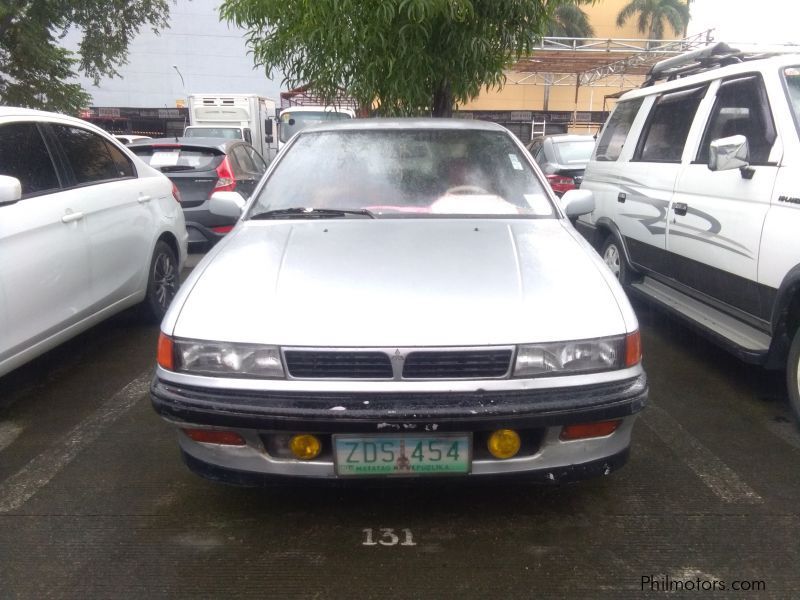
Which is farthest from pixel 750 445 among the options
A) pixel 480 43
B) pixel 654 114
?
pixel 480 43

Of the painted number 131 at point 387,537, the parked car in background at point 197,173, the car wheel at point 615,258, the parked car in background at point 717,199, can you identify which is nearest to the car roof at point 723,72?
the parked car in background at point 717,199

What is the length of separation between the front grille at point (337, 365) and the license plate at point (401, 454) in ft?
0.70

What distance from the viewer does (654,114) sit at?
17.4 feet

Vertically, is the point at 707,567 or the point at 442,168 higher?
the point at 442,168

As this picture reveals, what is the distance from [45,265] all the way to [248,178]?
17.5ft

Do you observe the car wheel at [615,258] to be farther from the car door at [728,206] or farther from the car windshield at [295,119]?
the car windshield at [295,119]

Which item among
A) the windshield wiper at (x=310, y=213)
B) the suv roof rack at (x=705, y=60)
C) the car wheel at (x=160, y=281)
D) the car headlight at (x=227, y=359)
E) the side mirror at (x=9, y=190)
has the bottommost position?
the car wheel at (x=160, y=281)

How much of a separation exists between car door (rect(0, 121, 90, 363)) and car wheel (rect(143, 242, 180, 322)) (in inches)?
40.0

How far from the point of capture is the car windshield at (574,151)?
10008 millimetres

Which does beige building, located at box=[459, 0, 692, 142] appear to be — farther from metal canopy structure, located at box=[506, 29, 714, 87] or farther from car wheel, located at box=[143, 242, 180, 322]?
car wheel, located at box=[143, 242, 180, 322]

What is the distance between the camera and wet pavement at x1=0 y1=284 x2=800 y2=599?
2439 millimetres

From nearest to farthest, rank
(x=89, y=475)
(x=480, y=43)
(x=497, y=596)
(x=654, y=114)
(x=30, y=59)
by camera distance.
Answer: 1. (x=497, y=596)
2. (x=89, y=475)
3. (x=654, y=114)
4. (x=480, y=43)
5. (x=30, y=59)

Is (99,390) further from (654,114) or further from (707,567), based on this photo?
(654,114)

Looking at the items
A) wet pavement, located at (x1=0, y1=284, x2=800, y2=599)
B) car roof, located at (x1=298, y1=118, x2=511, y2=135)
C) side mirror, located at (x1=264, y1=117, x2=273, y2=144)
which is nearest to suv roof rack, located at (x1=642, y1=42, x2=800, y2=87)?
car roof, located at (x1=298, y1=118, x2=511, y2=135)
